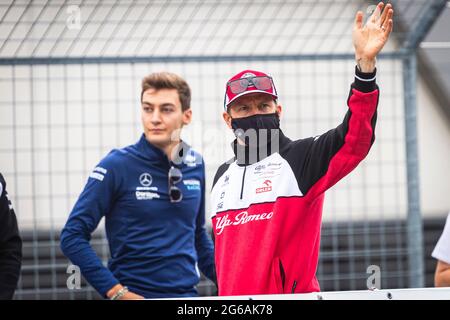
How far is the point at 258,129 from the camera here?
3.13 metres

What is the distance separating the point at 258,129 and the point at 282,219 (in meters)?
0.36

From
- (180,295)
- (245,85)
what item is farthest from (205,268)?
(245,85)

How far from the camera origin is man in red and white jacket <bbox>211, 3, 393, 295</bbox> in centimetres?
278

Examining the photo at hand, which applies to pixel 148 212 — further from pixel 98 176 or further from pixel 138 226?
pixel 98 176

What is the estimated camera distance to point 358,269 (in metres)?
6.21

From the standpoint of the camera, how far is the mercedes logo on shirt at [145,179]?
4012mm

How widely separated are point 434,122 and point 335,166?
5.23m

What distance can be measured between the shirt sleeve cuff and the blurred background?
2.12 meters

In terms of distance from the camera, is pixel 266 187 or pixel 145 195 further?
pixel 145 195

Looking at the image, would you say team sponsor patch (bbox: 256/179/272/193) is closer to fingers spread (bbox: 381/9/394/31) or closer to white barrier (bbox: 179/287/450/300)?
fingers spread (bbox: 381/9/394/31)

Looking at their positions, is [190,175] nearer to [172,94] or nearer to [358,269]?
[172,94]
